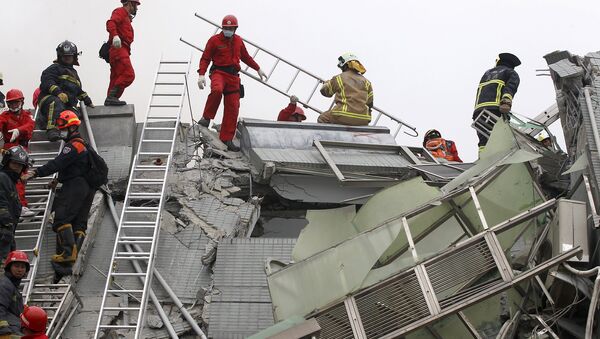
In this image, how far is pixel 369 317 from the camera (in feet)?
32.5

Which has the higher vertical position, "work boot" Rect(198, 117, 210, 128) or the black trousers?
"work boot" Rect(198, 117, 210, 128)

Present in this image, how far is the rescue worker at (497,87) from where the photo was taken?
15.6m

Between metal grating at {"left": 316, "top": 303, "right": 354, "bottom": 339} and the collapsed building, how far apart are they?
0.04 ft

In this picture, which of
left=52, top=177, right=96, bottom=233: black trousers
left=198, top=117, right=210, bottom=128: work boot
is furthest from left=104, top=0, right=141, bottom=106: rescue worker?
left=52, top=177, right=96, bottom=233: black trousers

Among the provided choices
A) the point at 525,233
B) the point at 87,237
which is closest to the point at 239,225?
the point at 87,237

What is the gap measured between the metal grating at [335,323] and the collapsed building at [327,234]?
1cm

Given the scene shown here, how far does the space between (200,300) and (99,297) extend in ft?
3.49

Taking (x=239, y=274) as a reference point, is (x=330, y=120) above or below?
above

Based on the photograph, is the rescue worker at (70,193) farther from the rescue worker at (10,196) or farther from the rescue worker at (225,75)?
the rescue worker at (225,75)

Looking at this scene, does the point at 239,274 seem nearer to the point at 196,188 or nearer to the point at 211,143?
the point at 196,188

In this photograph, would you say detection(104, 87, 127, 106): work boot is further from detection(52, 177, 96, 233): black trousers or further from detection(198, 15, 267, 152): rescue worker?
detection(52, 177, 96, 233): black trousers

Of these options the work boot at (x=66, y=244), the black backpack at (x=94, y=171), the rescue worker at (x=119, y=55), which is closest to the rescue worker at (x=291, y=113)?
the rescue worker at (x=119, y=55)

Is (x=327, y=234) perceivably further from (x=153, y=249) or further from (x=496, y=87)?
(x=496, y=87)

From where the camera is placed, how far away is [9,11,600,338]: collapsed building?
9.98 meters
